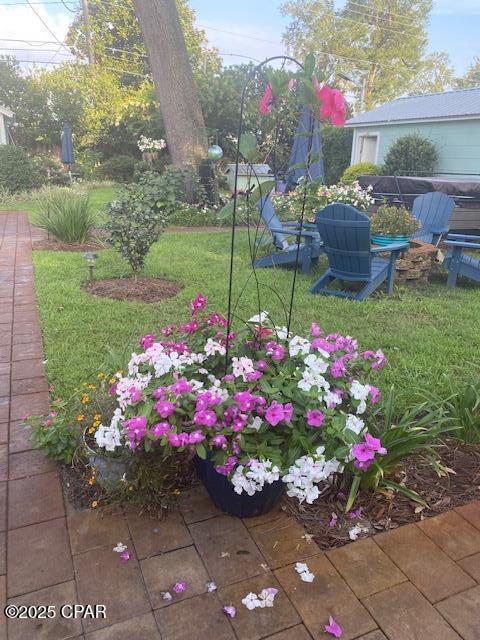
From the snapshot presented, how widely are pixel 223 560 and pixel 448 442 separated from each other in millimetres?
1276

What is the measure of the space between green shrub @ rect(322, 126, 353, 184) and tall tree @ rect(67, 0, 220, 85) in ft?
37.8

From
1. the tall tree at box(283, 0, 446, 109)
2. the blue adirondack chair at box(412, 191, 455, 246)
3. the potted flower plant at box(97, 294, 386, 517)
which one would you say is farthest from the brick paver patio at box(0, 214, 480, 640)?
the tall tree at box(283, 0, 446, 109)

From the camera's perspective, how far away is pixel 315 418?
5.45ft

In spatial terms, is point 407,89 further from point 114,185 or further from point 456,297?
point 456,297

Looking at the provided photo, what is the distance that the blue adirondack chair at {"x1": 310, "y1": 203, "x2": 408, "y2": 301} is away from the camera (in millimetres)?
4258

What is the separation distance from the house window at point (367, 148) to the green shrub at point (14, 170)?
1078 centimetres

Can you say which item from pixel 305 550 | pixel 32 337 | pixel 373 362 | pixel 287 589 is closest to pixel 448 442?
pixel 373 362

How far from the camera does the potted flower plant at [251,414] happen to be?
5.23 feet

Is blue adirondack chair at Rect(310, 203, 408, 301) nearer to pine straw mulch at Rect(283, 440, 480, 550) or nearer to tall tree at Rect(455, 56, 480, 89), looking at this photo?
pine straw mulch at Rect(283, 440, 480, 550)

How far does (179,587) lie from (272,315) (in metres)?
2.70

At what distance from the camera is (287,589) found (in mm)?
1501

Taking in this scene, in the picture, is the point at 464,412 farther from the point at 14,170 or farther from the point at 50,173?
the point at 50,173

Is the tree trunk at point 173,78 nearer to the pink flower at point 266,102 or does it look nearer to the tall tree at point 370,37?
the pink flower at point 266,102

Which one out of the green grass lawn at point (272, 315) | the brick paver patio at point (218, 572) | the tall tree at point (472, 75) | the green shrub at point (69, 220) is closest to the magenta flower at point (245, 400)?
the brick paver patio at point (218, 572)
